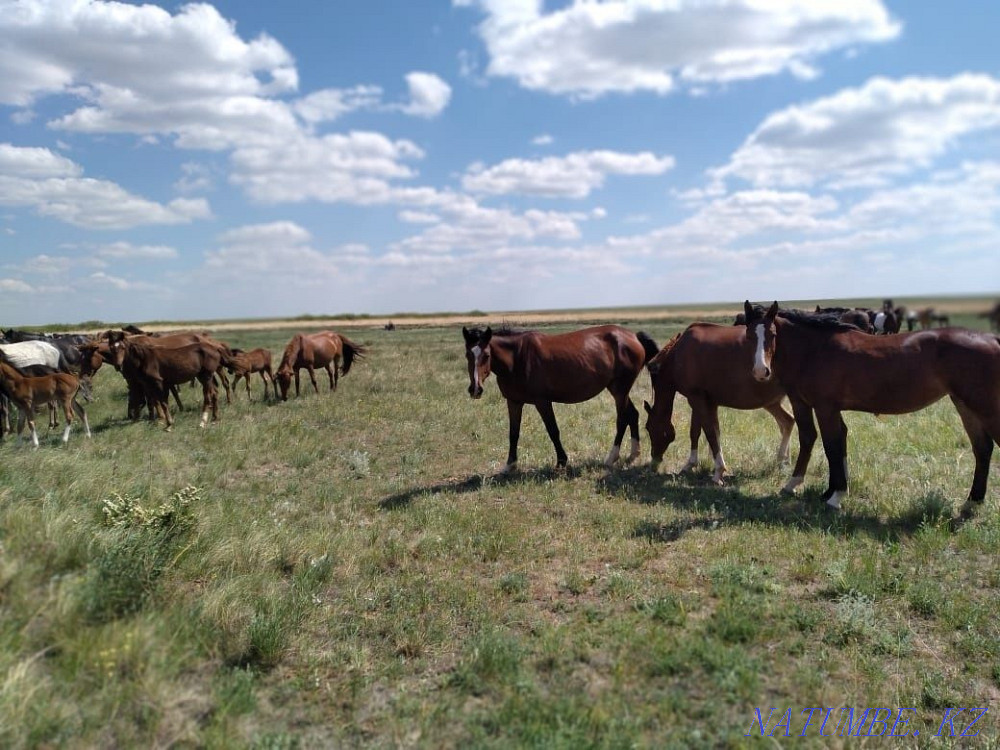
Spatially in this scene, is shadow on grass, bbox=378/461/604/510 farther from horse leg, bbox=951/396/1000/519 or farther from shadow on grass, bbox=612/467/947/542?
horse leg, bbox=951/396/1000/519

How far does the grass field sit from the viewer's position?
3.57 m

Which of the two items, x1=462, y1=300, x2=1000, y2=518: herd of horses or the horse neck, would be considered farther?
the horse neck

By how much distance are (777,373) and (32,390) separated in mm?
14613

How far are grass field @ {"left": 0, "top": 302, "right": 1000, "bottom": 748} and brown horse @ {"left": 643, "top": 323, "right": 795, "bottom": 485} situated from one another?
78 cm

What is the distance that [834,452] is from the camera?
297 inches

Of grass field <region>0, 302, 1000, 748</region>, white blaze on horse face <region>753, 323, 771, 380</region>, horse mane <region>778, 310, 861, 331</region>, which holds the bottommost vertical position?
grass field <region>0, 302, 1000, 748</region>

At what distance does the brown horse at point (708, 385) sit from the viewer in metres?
8.92

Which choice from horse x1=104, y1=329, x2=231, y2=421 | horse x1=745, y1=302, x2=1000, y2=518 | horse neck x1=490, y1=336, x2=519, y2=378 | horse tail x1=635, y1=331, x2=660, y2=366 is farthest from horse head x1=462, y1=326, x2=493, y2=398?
horse x1=104, y1=329, x2=231, y2=421

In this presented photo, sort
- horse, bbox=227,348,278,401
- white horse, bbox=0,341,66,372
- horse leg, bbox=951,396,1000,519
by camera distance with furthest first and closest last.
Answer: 1. horse, bbox=227,348,278,401
2. white horse, bbox=0,341,66,372
3. horse leg, bbox=951,396,1000,519

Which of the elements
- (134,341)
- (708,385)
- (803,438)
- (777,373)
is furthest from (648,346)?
(134,341)

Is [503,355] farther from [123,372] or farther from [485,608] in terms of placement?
[123,372]

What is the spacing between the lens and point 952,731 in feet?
12.2

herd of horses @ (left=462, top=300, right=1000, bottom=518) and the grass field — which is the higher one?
herd of horses @ (left=462, top=300, right=1000, bottom=518)

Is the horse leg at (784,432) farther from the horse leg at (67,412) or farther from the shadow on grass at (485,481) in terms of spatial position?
the horse leg at (67,412)
